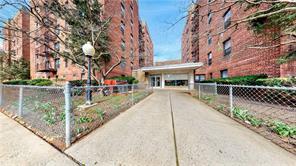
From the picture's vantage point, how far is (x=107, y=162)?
6.22 ft

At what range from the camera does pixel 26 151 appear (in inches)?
85.7

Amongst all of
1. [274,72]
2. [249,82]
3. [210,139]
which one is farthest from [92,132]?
[274,72]

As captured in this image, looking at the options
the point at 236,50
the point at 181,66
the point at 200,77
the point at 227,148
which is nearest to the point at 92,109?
the point at 227,148

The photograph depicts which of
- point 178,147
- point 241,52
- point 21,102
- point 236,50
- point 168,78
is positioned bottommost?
point 178,147

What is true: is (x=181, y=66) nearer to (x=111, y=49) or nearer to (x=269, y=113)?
(x=111, y=49)

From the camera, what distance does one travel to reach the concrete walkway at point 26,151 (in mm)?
1921

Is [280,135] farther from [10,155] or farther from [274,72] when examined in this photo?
[274,72]

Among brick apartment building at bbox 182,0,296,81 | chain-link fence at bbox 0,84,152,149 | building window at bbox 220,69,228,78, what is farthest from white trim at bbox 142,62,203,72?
chain-link fence at bbox 0,84,152,149

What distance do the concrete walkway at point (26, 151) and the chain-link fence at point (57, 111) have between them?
180mm

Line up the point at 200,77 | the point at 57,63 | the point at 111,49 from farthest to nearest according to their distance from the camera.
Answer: the point at 200,77 → the point at 57,63 → the point at 111,49

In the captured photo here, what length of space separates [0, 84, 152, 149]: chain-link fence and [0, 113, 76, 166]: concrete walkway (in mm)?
180

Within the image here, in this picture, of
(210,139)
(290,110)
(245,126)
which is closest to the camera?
(210,139)

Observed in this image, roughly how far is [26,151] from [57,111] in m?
1.83

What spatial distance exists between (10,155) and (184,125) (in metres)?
3.59
